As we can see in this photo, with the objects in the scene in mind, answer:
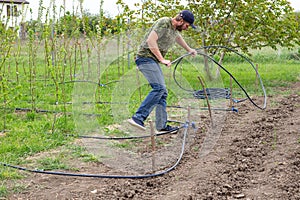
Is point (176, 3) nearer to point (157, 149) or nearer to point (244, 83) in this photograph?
point (244, 83)

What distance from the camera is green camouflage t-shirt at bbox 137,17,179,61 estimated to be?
16.4ft

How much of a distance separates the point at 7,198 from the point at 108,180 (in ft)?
2.98

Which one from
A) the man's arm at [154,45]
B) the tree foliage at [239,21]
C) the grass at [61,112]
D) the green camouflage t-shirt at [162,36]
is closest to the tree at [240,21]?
the tree foliage at [239,21]

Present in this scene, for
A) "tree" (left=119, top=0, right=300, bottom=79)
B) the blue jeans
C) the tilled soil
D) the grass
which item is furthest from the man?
"tree" (left=119, top=0, right=300, bottom=79)

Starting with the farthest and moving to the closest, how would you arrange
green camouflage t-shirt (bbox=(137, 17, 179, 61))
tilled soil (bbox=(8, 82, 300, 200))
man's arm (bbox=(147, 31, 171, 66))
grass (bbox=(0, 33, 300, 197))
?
1. green camouflage t-shirt (bbox=(137, 17, 179, 61))
2. man's arm (bbox=(147, 31, 171, 66))
3. grass (bbox=(0, 33, 300, 197))
4. tilled soil (bbox=(8, 82, 300, 200))

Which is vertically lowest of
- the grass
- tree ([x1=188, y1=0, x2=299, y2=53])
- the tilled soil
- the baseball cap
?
the tilled soil

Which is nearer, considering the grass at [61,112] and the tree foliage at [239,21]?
the grass at [61,112]

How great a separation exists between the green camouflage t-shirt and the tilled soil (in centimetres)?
127

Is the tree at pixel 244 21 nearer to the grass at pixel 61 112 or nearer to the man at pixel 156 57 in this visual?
the grass at pixel 61 112

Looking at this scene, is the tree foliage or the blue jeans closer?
the blue jeans

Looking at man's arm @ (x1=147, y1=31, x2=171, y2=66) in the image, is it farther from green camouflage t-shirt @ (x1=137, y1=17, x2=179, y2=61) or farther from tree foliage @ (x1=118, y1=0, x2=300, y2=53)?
tree foliage @ (x1=118, y1=0, x2=300, y2=53)

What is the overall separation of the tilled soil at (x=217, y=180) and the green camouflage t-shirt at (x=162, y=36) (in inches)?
49.8

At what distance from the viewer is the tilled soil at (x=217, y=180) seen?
3.50m

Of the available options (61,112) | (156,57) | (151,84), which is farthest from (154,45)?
(61,112)
